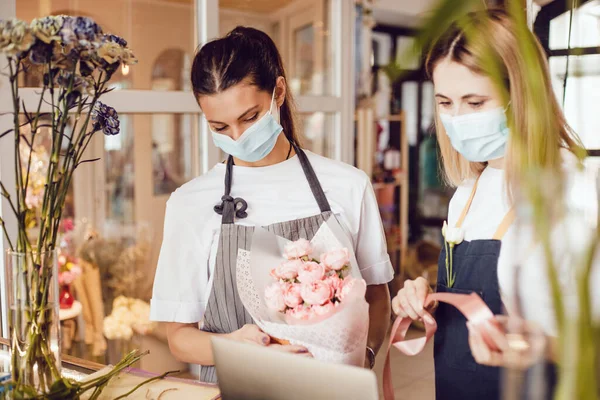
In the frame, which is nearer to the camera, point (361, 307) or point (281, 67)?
point (361, 307)

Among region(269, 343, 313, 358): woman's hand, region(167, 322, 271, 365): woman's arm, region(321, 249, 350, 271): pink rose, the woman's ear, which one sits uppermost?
the woman's ear

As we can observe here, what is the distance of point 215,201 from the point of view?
1765 mm

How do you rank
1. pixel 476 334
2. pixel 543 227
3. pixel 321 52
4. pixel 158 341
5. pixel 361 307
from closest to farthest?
pixel 543 227 < pixel 476 334 < pixel 361 307 < pixel 158 341 < pixel 321 52

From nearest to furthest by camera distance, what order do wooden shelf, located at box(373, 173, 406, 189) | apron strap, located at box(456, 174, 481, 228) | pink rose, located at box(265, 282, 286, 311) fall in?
1. pink rose, located at box(265, 282, 286, 311)
2. apron strap, located at box(456, 174, 481, 228)
3. wooden shelf, located at box(373, 173, 406, 189)

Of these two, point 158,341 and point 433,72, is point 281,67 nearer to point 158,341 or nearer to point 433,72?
point 433,72

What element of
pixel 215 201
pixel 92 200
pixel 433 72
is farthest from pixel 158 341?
pixel 433 72

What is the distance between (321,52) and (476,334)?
10.2ft

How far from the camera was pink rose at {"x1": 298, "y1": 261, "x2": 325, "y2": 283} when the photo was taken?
3.84 feet

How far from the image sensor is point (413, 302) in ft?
4.10

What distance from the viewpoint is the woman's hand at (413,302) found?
1239 millimetres

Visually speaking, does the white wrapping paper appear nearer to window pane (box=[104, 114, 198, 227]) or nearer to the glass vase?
the glass vase

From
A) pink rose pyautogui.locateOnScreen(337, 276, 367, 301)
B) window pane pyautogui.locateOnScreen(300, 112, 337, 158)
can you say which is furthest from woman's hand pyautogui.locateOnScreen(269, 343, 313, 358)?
window pane pyautogui.locateOnScreen(300, 112, 337, 158)

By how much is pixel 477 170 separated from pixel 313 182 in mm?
455

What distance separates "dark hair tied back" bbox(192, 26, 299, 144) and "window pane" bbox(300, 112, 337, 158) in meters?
1.50
